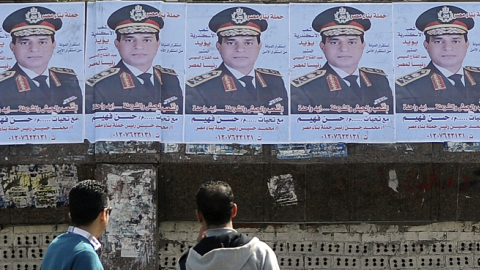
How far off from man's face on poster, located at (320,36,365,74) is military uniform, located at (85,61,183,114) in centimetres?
155

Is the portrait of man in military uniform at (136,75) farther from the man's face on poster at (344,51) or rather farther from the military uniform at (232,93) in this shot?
the man's face on poster at (344,51)

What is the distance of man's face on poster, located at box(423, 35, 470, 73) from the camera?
6.81 m

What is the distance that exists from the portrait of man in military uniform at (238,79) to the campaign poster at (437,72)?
4.07 feet

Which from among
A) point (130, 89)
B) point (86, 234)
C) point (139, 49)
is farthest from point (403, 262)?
point (86, 234)

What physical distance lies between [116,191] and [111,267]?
2.40 feet

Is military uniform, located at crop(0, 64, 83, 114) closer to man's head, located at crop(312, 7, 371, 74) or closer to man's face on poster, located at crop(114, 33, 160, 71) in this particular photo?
man's face on poster, located at crop(114, 33, 160, 71)

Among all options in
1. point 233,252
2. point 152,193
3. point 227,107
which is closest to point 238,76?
point 227,107

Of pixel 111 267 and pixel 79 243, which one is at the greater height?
pixel 79 243

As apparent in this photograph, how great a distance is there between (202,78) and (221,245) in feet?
12.0

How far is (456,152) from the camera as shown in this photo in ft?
21.9

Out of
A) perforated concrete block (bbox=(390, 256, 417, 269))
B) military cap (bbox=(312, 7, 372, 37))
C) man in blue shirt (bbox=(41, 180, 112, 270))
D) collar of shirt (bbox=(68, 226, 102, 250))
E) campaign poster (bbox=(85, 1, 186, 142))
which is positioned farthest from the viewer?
perforated concrete block (bbox=(390, 256, 417, 269))

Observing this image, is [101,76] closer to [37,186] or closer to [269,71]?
[37,186]

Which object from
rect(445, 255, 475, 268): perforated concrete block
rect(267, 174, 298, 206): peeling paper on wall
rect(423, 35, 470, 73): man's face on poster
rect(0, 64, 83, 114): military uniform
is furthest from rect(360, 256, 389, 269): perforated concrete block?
rect(0, 64, 83, 114): military uniform

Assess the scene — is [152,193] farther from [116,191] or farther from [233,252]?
[233,252]
